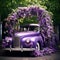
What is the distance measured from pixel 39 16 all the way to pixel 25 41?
104 inches

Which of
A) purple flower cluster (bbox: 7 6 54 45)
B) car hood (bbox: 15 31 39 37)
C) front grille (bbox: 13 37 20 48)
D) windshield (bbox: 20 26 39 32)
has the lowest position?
front grille (bbox: 13 37 20 48)

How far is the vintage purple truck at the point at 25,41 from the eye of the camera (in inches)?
763

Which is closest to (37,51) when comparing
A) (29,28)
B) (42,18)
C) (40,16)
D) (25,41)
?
(25,41)

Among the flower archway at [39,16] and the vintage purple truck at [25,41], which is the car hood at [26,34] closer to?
the vintage purple truck at [25,41]

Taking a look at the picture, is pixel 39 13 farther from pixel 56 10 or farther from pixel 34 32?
pixel 56 10

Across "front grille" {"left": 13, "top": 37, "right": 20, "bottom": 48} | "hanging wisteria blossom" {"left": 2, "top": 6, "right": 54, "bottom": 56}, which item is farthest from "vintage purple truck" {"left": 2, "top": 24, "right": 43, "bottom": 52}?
"hanging wisteria blossom" {"left": 2, "top": 6, "right": 54, "bottom": 56}

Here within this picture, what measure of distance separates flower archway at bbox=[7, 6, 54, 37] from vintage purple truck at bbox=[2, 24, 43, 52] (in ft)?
1.59

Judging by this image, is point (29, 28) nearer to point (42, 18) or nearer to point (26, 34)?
point (42, 18)

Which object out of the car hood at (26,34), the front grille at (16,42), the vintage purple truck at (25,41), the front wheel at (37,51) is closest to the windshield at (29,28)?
the vintage purple truck at (25,41)

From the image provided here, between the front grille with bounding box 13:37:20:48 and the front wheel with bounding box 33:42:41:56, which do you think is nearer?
the front wheel with bounding box 33:42:41:56

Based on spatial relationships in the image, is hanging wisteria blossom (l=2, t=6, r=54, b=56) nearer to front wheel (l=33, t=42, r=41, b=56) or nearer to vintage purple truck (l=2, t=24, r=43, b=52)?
vintage purple truck (l=2, t=24, r=43, b=52)

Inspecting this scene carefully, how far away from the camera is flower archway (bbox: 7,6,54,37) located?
820 inches

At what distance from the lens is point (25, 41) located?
766 inches

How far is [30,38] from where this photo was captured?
19.5m
